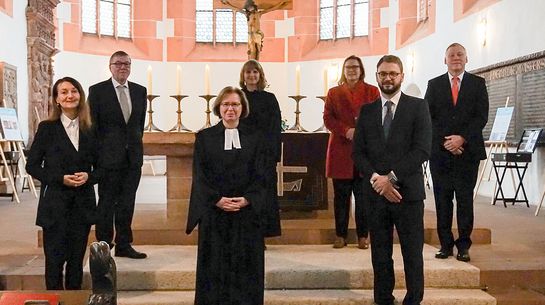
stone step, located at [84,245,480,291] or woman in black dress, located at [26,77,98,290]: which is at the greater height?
woman in black dress, located at [26,77,98,290]

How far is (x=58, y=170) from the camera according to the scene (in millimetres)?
3756

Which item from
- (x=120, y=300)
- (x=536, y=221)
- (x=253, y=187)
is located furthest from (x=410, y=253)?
(x=536, y=221)

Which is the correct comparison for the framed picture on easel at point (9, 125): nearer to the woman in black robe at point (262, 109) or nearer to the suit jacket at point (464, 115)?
the woman in black robe at point (262, 109)

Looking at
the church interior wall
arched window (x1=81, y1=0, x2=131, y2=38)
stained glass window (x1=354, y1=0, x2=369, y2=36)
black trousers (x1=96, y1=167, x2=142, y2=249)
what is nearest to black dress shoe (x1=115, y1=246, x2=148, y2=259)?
black trousers (x1=96, y1=167, x2=142, y2=249)

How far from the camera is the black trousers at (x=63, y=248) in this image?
3.76 meters

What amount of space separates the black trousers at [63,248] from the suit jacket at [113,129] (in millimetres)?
807

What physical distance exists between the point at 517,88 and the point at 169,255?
6.50 meters

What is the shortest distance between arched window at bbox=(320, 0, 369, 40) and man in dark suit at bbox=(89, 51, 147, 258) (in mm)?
11913

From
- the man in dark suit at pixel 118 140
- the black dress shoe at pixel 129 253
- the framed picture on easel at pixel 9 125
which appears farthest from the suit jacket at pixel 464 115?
the framed picture on easel at pixel 9 125

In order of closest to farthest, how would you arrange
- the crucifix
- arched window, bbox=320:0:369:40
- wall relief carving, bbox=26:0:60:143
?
the crucifix
wall relief carving, bbox=26:0:60:143
arched window, bbox=320:0:369:40

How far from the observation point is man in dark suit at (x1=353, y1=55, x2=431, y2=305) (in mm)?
3752

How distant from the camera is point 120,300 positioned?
4.15 meters

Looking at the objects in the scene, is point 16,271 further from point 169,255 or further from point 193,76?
point 193,76

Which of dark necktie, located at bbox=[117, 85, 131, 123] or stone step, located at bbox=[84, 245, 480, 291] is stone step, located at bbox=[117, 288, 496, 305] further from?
dark necktie, located at bbox=[117, 85, 131, 123]
